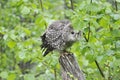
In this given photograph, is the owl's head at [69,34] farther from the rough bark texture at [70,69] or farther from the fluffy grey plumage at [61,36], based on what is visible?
the rough bark texture at [70,69]

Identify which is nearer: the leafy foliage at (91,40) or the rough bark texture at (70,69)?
the rough bark texture at (70,69)

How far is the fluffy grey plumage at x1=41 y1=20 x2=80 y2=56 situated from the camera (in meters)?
3.32

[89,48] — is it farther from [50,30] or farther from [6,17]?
[6,17]

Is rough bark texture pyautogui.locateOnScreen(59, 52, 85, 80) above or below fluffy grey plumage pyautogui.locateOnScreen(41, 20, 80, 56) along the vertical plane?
below

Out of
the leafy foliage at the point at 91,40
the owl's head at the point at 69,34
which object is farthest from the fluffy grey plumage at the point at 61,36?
the leafy foliage at the point at 91,40

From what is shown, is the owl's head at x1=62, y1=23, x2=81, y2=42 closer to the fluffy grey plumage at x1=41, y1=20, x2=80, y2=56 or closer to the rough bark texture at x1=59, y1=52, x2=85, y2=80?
the fluffy grey plumage at x1=41, y1=20, x2=80, y2=56

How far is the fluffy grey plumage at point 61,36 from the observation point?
131 inches

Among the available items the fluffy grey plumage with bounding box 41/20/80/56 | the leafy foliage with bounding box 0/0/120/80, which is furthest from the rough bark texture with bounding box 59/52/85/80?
the leafy foliage with bounding box 0/0/120/80

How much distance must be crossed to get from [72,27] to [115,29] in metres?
0.49

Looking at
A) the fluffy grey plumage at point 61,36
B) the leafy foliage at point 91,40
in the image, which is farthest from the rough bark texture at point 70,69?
the leafy foliage at point 91,40

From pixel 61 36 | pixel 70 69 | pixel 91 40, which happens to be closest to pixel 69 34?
pixel 61 36

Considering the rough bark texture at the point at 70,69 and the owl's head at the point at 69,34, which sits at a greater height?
the owl's head at the point at 69,34

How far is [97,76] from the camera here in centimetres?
408

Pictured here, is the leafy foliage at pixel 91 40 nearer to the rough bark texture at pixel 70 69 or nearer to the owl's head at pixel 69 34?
the owl's head at pixel 69 34
